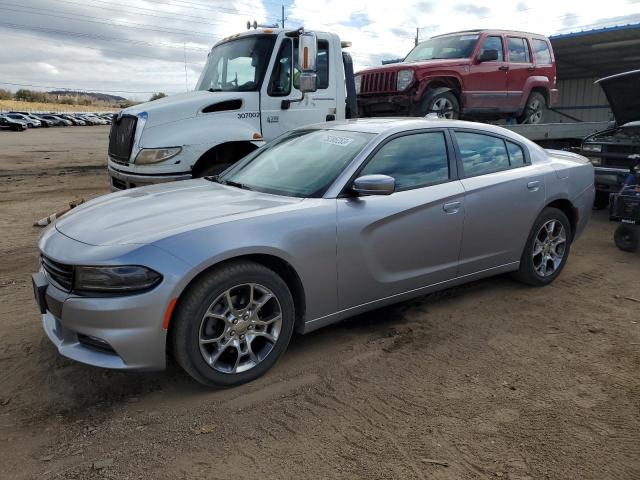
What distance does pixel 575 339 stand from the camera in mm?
3973

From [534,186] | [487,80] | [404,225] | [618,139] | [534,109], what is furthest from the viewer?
[534,109]

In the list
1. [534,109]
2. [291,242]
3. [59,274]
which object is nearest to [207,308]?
[291,242]

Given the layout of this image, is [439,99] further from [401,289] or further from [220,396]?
[220,396]

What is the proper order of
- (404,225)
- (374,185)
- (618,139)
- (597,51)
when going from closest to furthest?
1. (374,185)
2. (404,225)
3. (618,139)
4. (597,51)

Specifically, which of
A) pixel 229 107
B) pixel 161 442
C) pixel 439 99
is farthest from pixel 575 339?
pixel 439 99

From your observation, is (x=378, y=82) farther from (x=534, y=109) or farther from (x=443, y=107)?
(x=534, y=109)

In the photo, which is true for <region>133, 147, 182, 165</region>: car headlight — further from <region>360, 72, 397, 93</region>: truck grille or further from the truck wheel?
the truck wheel

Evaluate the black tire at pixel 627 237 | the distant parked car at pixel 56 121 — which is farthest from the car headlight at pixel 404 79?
the distant parked car at pixel 56 121

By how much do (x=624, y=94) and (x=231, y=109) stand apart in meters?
5.65

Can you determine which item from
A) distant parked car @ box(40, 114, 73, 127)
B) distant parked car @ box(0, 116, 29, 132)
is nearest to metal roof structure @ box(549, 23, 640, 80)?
distant parked car @ box(0, 116, 29, 132)

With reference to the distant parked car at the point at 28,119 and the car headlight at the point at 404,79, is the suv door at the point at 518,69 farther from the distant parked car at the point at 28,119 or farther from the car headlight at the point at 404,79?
the distant parked car at the point at 28,119

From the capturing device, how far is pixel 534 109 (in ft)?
34.4

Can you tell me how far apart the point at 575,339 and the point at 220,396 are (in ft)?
8.52

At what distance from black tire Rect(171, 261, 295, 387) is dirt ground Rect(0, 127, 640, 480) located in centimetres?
10
